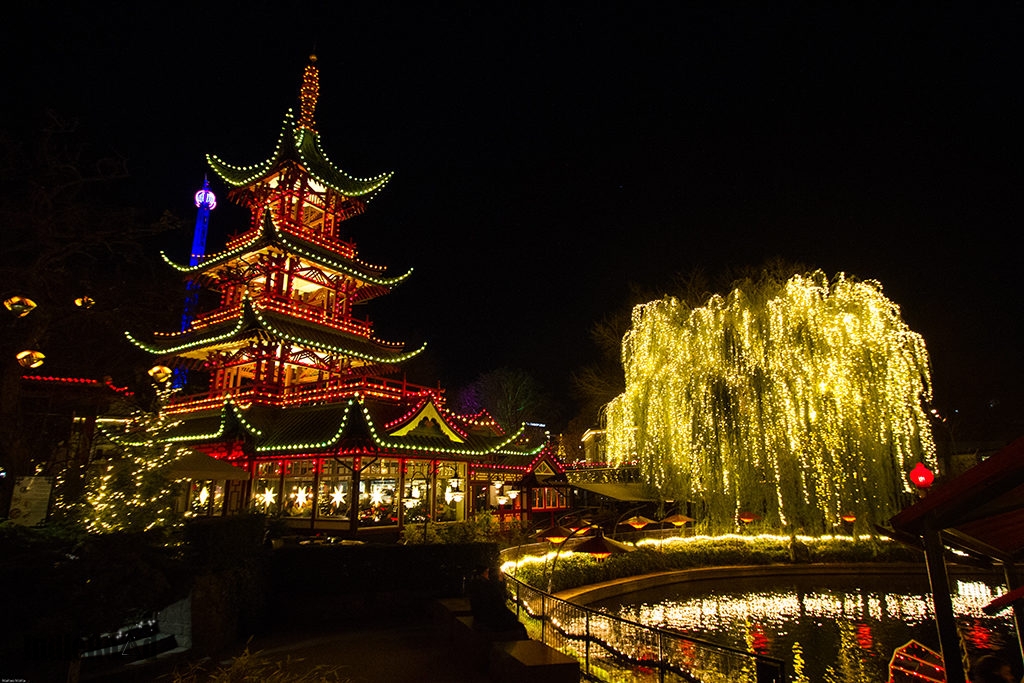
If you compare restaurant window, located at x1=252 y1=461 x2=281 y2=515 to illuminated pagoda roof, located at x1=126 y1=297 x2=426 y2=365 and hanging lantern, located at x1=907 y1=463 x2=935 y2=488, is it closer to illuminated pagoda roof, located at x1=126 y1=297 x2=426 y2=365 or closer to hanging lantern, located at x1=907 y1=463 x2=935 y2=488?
illuminated pagoda roof, located at x1=126 y1=297 x2=426 y2=365

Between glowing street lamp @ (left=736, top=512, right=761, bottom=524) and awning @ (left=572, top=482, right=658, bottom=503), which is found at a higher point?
awning @ (left=572, top=482, right=658, bottom=503)

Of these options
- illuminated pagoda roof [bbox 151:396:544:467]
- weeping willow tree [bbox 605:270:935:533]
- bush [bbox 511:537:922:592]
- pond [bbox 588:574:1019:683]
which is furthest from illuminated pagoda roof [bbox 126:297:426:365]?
pond [bbox 588:574:1019:683]

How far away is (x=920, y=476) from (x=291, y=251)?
2520cm

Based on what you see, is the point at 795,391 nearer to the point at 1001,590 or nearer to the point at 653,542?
the point at 653,542

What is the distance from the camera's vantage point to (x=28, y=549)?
8.14 meters

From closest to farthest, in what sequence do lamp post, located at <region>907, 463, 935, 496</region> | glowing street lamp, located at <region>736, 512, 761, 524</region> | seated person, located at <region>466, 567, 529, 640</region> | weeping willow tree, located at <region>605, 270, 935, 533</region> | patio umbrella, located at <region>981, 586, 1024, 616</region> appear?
patio umbrella, located at <region>981, 586, 1024, 616</region> < seated person, located at <region>466, 567, 529, 640</region> < lamp post, located at <region>907, 463, 935, 496</region> < weeping willow tree, located at <region>605, 270, 935, 533</region> < glowing street lamp, located at <region>736, 512, 761, 524</region>

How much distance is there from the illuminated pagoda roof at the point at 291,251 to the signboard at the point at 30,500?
53.8 ft

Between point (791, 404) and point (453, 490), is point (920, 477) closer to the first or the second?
point (791, 404)

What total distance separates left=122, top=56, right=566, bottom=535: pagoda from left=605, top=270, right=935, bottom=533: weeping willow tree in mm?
7435

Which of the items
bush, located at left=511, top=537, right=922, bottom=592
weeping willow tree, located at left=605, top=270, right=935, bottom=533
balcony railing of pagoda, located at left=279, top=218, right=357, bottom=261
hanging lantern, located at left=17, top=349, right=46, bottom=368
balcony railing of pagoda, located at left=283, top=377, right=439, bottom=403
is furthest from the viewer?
balcony railing of pagoda, located at left=279, top=218, right=357, bottom=261

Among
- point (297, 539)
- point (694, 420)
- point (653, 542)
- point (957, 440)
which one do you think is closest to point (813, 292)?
point (694, 420)

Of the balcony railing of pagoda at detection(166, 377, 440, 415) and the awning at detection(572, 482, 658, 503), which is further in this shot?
the awning at detection(572, 482, 658, 503)

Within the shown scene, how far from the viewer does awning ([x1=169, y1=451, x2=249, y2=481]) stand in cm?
1448

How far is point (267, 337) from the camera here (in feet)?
80.4
